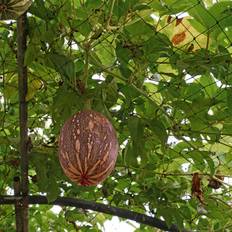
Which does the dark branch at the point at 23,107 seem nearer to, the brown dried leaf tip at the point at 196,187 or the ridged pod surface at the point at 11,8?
the ridged pod surface at the point at 11,8

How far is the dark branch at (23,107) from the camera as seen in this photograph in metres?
1.45

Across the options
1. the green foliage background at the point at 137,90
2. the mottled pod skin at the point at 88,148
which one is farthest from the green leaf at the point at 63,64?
the mottled pod skin at the point at 88,148

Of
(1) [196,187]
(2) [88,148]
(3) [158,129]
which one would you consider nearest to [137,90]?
(3) [158,129]

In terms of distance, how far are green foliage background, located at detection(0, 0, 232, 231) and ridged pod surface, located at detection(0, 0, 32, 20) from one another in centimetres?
18

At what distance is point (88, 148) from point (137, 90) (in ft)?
1.11

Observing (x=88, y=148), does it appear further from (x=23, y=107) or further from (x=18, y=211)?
(x=18, y=211)

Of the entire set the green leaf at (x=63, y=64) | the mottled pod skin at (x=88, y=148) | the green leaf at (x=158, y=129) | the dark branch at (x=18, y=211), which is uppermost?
the green leaf at (x=63, y=64)

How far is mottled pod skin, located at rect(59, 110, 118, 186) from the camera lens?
1.26 m

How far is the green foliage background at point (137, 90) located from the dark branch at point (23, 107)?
28 millimetres

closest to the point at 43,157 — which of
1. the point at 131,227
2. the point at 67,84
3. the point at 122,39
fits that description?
the point at 67,84

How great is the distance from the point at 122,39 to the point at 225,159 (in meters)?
0.68

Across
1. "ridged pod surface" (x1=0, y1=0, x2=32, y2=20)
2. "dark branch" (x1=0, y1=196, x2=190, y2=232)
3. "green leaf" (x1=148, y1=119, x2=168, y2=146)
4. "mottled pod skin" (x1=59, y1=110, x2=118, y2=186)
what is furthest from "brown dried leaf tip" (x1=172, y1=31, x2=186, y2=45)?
"dark branch" (x1=0, y1=196, x2=190, y2=232)

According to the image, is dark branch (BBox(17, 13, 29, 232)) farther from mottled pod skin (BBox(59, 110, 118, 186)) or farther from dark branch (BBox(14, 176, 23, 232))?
mottled pod skin (BBox(59, 110, 118, 186))

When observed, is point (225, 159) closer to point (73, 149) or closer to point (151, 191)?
point (151, 191)
